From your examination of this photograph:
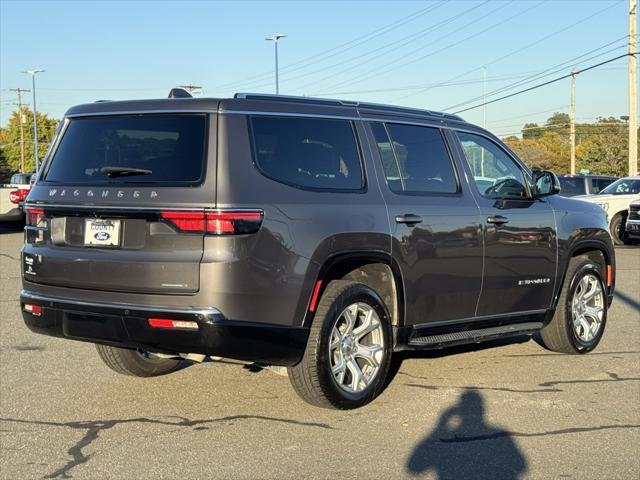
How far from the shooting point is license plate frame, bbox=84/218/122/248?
5.19 meters

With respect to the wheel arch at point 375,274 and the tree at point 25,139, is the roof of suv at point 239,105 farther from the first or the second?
the tree at point 25,139

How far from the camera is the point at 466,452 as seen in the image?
4816 mm

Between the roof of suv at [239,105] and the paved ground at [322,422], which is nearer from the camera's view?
the paved ground at [322,422]

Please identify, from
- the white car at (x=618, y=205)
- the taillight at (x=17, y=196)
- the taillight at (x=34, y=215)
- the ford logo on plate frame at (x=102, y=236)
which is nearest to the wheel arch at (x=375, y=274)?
the ford logo on plate frame at (x=102, y=236)

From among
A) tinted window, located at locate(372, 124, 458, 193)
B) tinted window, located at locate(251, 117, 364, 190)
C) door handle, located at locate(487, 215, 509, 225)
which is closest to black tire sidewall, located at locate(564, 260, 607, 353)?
door handle, located at locate(487, 215, 509, 225)

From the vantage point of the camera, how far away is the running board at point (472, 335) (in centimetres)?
620

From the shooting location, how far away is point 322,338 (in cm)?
536

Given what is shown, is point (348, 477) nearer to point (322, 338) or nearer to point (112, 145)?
point (322, 338)

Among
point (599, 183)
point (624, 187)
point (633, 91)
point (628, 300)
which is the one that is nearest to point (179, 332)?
point (628, 300)

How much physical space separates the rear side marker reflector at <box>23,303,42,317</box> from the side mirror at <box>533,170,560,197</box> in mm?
4205

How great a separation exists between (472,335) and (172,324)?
8.63 feet

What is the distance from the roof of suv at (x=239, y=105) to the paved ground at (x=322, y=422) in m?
1.98

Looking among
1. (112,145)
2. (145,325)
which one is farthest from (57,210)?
(145,325)

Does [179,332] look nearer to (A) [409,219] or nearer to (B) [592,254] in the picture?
(A) [409,219]
